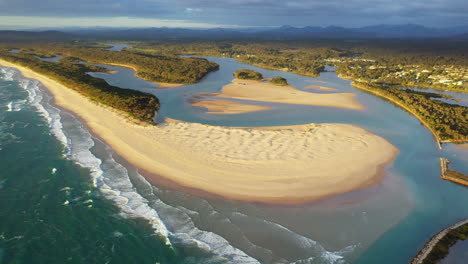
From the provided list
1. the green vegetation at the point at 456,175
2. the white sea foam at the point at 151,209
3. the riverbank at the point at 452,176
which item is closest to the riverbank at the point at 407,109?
the riverbank at the point at 452,176

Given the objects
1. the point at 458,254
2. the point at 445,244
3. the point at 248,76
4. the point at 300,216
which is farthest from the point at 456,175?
the point at 248,76

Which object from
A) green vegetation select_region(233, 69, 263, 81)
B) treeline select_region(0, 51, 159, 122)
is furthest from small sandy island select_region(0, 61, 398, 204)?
green vegetation select_region(233, 69, 263, 81)

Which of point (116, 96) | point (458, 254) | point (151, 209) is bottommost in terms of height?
point (458, 254)

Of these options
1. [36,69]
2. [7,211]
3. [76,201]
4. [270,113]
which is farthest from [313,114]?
[36,69]

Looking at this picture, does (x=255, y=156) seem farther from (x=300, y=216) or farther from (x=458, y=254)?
(x=458, y=254)

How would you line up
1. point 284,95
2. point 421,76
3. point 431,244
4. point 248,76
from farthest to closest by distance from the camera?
point 421,76 → point 248,76 → point 284,95 → point 431,244

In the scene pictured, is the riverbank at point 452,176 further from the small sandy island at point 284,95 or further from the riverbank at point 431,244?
the small sandy island at point 284,95
